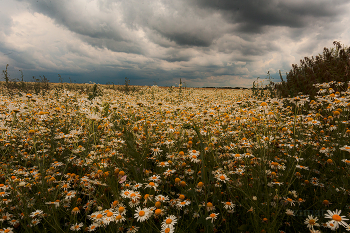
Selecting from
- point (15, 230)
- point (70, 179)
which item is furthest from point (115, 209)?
point (15, 230)

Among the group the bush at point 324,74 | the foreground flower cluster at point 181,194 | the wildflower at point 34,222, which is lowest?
the wildflower at point 34,222

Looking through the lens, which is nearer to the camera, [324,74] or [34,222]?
[34,222]

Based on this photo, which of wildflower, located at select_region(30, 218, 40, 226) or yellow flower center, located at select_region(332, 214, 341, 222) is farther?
wildflower, located at select_region(30, 218, 40, 226)

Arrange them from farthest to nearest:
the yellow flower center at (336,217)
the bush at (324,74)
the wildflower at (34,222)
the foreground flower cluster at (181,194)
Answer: the bush at (324,74), the wildflower at (34,222), the foreground flower cluster at (181,194), the yellow flower center at (336,217)

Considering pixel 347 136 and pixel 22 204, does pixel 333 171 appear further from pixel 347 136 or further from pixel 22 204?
pixel 22 204

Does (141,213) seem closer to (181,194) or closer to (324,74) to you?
(181,194)

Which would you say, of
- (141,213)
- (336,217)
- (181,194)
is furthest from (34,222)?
(336,217)

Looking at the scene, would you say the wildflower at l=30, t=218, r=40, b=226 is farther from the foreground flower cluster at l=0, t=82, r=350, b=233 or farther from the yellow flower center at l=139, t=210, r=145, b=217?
the yellow flower center at l=139, t=210, r=145, b=217

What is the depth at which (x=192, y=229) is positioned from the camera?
5.84 feet

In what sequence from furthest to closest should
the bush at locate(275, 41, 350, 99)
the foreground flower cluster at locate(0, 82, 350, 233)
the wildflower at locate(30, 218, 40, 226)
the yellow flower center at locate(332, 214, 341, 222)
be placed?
1. the bush at locate(275, 41, 350, 99)
2. the wildflower at locate(30, 218, 40, 226)
3. the foreground flower cluster at locate(0, 82, 350, 233)
4. the yellow flower center at locate(332, 214, 341, 222)

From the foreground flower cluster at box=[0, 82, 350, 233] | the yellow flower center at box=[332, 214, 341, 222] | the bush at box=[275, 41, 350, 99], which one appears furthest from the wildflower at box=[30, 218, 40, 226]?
the bush at box=[275, 41, 350, 99]

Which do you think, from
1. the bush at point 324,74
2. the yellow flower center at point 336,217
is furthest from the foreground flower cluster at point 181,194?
the bush at point 324,74

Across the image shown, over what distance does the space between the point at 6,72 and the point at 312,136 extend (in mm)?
18185

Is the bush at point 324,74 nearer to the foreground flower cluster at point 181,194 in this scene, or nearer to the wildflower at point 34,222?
the foreground flower cluster at point 181,194
